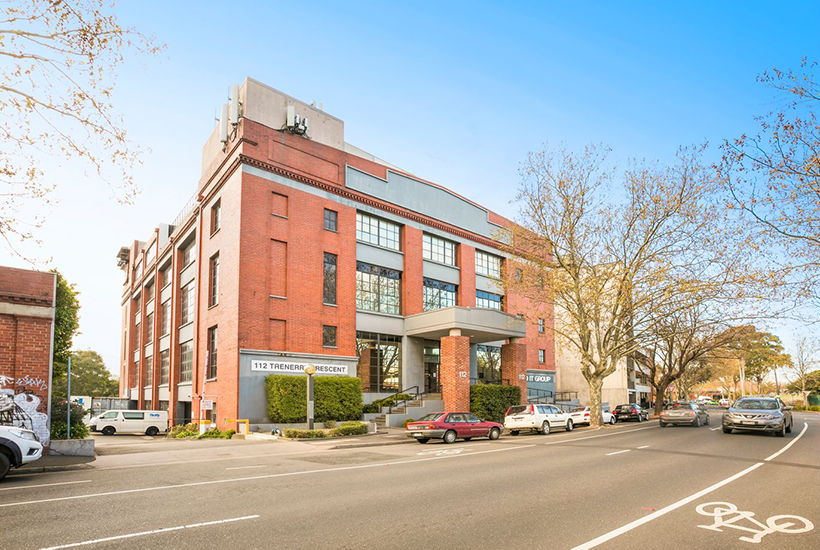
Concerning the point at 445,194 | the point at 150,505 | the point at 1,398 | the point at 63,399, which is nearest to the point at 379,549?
the point at 150,505

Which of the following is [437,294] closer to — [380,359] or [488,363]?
[380,359]

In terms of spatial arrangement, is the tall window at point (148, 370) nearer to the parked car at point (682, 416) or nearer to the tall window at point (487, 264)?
the tall window at point (487, 264)

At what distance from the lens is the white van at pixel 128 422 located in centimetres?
3606

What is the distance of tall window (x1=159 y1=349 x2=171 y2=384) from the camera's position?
41.0 meters

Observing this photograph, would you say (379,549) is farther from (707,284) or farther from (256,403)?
(707,284)

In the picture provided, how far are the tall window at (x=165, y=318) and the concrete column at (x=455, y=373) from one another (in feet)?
75.9

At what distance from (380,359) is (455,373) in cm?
520

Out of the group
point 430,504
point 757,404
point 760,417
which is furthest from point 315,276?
point 430,504

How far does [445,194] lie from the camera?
127ft

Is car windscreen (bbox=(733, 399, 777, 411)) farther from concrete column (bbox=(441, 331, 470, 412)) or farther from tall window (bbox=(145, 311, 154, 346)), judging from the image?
tall window (bbox=(145, 311, 154, 346))

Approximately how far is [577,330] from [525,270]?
195 inches

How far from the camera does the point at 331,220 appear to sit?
105 ft

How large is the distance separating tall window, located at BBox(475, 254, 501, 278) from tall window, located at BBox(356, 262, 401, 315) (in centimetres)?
828

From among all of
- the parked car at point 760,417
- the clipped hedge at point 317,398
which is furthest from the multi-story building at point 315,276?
the parked car at point 760,417
